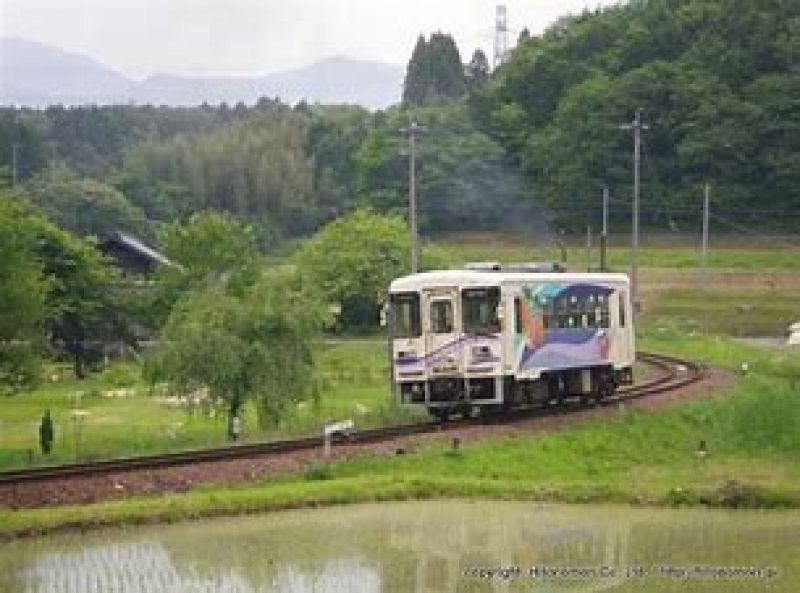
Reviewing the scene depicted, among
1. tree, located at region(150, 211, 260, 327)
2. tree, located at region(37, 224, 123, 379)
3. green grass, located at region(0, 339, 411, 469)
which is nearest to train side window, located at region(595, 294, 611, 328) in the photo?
green grass, located at region(0, 339, 411, 469)

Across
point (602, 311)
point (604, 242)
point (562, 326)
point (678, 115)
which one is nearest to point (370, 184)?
point (678, 115)

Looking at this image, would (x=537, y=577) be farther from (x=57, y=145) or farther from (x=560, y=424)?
(x=57, y=145)

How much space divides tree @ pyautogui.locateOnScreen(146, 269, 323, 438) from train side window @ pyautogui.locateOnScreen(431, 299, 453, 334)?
2741 mm

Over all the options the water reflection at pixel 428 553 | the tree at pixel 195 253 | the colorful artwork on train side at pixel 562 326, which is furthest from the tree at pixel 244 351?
the tree at pixel 195 253

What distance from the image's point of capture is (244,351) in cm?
2572

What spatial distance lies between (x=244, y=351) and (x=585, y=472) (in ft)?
21.6

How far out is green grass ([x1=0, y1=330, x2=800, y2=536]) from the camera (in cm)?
1695

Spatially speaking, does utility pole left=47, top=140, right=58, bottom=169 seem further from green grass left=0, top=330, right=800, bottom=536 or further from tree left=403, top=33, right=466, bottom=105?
green grass left=0, top=330, right=800, bottom=536

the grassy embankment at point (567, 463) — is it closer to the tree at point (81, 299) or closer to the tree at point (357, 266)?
the tree at point (81, 299)

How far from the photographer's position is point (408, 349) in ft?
84.4

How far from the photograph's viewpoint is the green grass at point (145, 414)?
1024 inches

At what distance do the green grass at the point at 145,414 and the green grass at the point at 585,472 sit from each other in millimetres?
4156

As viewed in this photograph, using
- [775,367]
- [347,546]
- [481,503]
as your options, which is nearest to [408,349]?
[481,503]

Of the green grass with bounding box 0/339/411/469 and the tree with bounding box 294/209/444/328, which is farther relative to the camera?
the tree with bounding box 294/209/444/328
